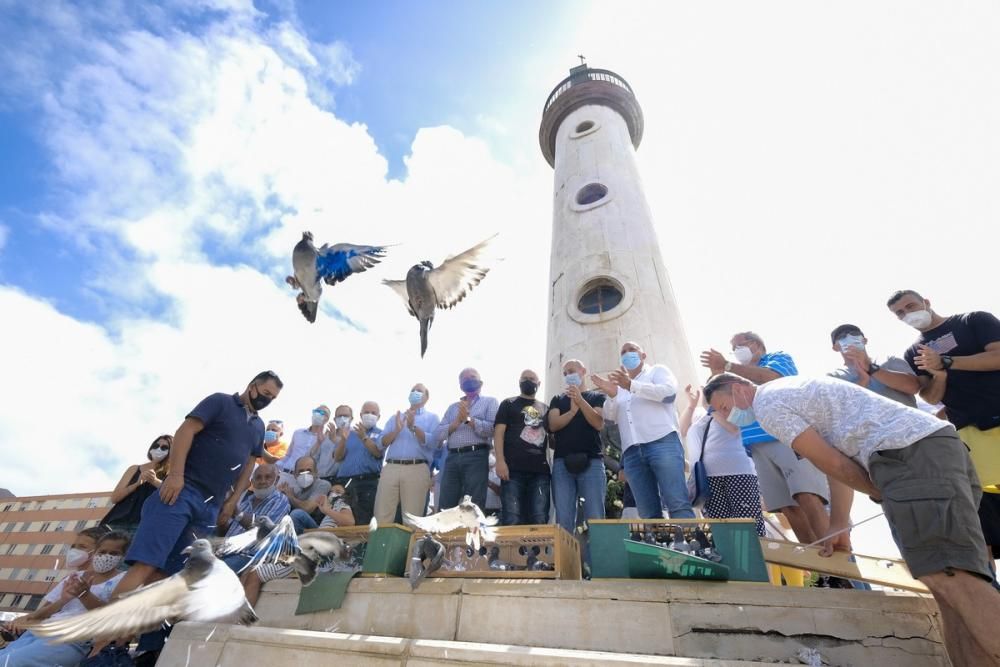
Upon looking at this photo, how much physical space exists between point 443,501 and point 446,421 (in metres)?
0.97

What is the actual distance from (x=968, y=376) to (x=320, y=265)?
5582 mm

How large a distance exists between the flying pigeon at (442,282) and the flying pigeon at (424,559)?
2.52 meters

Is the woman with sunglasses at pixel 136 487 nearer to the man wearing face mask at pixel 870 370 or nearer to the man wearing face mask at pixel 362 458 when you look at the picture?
the man wearing face mask at pixel 362 458

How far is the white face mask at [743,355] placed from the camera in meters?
4.62

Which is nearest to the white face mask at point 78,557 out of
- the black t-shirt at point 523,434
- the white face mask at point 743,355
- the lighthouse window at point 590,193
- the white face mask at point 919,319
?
the black t-shirt at point 523,434

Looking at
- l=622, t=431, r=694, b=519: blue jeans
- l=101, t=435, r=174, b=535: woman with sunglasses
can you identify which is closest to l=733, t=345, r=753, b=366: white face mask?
l=622, t=431, r=694, b=519: blue jeans

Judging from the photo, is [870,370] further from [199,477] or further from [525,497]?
[199,477]

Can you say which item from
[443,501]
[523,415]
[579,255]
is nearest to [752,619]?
[523,415]

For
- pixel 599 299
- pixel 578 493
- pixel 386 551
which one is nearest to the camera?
pixel 386 551

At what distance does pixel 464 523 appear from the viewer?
338cm

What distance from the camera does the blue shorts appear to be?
11.1ft

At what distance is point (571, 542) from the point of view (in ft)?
11.1

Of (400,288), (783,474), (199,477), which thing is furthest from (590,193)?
(199,477)

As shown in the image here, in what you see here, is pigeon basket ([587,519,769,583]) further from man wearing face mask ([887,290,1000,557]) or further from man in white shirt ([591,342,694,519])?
man wearing face mask ([887,290,1000,557])
